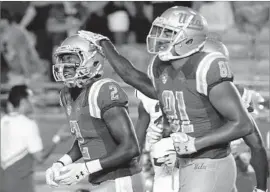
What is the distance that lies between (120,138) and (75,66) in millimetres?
479

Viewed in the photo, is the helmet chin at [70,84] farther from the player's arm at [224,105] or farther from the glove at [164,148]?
the player's arm at [224,105]

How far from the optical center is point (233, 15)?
814cm

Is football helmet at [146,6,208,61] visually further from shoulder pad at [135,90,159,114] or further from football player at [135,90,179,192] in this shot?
shoulder pad at [135,90,159,114]

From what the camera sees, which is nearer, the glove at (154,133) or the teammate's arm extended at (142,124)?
the teammate's arm extended at (142,124)

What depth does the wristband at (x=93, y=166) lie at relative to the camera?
3.68m

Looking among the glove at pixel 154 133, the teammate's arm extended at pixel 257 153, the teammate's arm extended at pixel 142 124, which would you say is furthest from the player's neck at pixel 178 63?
the glove at pixel 154 133

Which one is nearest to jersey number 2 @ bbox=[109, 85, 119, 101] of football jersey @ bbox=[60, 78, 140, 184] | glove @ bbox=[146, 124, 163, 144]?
football jersey @ bbox=[60, 78, 140, 184]

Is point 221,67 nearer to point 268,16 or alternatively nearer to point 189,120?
point 189,120

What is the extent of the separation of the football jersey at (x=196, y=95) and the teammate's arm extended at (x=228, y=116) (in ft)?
0.14

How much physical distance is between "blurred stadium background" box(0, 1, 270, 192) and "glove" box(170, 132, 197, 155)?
362cm

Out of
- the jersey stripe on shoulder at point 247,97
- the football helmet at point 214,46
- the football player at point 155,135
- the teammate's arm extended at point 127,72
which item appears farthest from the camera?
the football player at point 155,135

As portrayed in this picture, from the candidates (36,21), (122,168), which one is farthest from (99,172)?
(36,21)

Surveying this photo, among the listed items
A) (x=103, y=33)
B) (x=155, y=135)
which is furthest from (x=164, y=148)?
(x=103, y=33)

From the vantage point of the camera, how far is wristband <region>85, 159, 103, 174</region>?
3680 millimetres
